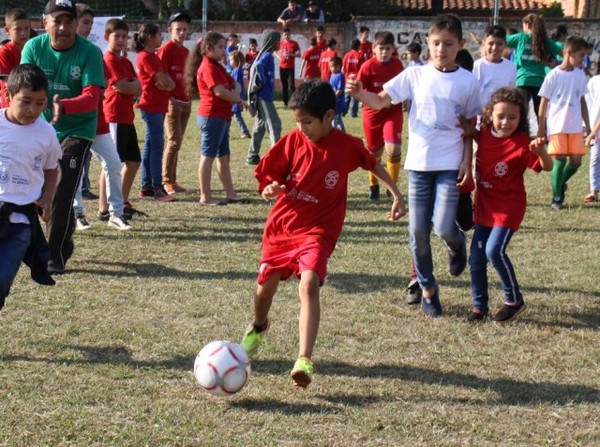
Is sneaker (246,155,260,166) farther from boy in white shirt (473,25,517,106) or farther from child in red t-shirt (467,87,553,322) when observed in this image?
child in red t-shirt (467,87,553,322)

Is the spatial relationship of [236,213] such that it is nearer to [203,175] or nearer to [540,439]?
[203,175]

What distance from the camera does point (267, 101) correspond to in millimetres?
12859

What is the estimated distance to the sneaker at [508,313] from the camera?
6.24 meters

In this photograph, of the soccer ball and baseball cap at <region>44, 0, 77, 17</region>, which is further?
baseball cap at <region>44, 0, 77, 17</region>

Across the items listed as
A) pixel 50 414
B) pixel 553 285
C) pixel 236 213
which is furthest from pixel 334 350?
pixel 236 213

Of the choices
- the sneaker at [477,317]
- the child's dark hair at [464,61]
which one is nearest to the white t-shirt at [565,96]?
the child's dark hair at [464,61]

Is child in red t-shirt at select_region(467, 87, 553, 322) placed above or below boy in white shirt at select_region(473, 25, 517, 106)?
below

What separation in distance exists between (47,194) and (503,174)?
9.57 feet

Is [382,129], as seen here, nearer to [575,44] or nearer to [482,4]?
[575,44]

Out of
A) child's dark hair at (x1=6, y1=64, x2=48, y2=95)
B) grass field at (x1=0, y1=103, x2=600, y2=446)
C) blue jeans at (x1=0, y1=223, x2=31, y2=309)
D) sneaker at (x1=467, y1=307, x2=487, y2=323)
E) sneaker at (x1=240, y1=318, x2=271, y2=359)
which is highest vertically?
child's dark hair at (x1=6, y1=64, x2=48, y2=95)

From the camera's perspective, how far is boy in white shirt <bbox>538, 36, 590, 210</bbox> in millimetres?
10367

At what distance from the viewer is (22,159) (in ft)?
17.7

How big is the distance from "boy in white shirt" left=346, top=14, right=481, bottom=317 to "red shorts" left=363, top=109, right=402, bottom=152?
3.97m

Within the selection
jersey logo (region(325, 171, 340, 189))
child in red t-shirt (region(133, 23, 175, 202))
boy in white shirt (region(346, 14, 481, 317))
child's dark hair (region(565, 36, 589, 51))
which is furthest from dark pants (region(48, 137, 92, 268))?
child's dark hair (region(565, 36, 589, 51))
